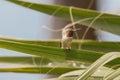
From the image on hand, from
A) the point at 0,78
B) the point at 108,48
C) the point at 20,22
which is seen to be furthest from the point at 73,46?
the point at 20,22

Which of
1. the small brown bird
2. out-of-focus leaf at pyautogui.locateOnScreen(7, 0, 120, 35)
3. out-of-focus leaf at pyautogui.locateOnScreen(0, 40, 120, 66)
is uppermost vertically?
out-of-focus leaf at pyautogui.locateOnScreen(7, 0, 120, 35)

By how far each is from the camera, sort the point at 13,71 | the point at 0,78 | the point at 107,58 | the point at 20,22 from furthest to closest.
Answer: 1. the point at 20,22
2. the point at 0,78
3. the point at 13,71
4. the point at 107,58

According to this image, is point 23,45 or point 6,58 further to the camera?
point 6,58

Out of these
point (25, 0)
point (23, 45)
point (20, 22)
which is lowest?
point (23, 45)

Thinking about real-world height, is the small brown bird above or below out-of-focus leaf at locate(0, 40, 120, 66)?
above

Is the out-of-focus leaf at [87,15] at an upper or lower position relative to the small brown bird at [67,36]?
upper

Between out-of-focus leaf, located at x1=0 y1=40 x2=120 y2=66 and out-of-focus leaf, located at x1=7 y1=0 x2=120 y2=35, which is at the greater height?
out-of-focus leaf, located at x1=7 y1=0 x2=120 y2=35

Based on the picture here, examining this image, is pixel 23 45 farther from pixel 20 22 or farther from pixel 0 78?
pixel 20 22

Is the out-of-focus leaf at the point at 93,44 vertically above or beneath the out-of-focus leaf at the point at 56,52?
above

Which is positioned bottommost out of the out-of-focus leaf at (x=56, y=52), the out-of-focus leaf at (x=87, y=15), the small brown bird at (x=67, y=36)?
the out-of-focus leaf at (x=56, y=52)

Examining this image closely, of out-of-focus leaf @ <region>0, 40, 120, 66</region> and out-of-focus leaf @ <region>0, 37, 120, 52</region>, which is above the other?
out-of-focus leaf @ <region>0, 37, 120, 52</region>

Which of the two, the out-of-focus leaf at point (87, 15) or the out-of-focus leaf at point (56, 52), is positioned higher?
the out-of-focus leaf at point (87, 15)
